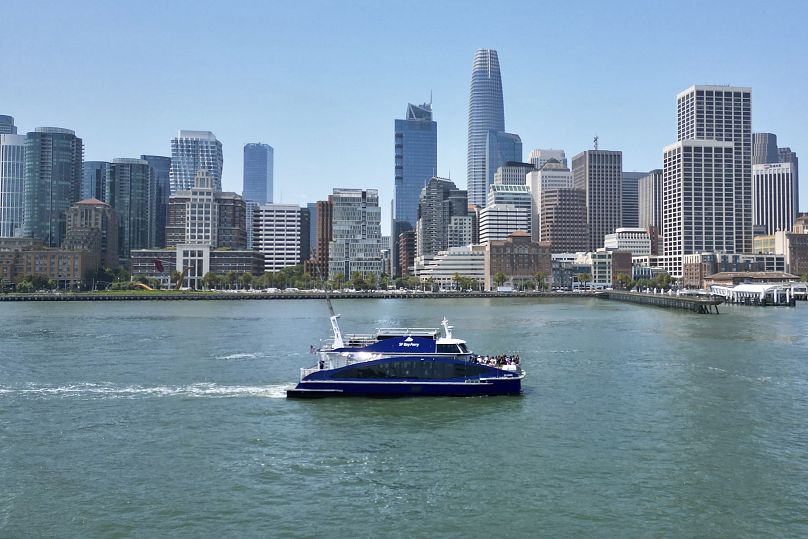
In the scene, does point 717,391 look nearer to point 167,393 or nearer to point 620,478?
point 620,478

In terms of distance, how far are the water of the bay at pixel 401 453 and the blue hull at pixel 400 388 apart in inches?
34.0

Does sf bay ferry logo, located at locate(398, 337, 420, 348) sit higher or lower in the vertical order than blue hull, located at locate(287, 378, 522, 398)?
higher

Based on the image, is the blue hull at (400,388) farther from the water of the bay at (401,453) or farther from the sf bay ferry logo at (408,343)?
the sf bay ferry logo at (408,343)

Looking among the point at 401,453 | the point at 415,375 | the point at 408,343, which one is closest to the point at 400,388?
the point at 415,375

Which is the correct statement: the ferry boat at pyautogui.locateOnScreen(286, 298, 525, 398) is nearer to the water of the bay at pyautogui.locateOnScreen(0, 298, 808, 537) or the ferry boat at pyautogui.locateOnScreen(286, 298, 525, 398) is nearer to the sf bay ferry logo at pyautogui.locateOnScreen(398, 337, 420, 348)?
the sf bay ferry logo at pyautogui.locateOnScreen(398, 337, 420, 348)

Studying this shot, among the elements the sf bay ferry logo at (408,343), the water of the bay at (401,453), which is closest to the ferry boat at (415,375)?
the sf bay ferry logo at (408,343)

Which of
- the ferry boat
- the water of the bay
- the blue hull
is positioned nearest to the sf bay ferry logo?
the ferry boat

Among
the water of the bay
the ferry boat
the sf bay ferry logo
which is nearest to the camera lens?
the water of the bay

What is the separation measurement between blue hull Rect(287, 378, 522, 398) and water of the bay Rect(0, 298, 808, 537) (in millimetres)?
863

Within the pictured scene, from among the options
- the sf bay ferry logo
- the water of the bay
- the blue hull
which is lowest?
the water of the bay

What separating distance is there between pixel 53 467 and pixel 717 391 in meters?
45.7

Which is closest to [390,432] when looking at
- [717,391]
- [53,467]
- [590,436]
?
[590,436]

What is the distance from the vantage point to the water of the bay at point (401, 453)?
28.6 meters

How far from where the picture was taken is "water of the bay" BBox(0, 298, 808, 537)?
28.6m
